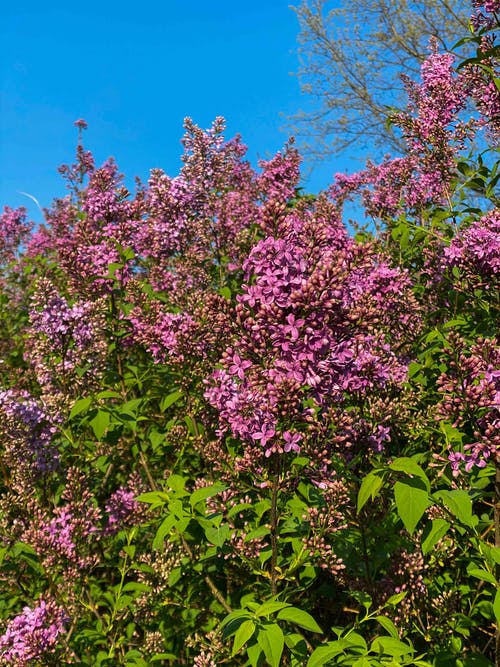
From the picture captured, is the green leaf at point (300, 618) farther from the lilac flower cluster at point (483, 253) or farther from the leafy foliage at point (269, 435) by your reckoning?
the lilac flower cluster at point (483, 253)

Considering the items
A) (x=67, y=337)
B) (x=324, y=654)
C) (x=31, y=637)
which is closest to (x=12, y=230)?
(x=67, y=337)

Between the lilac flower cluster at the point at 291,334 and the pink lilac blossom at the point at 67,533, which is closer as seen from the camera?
the lilac flower cluster at the point at 291,334

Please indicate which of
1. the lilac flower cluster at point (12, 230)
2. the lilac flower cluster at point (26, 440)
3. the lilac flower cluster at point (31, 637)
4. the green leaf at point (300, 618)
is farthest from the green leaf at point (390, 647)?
the lilac flower cluster at point (12, 230)

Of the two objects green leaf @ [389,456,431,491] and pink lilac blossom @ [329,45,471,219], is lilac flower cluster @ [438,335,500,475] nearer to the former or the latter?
green leaf @ [389,456,431,491]

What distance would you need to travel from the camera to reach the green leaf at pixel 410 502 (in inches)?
84.4

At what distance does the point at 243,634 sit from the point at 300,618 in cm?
23

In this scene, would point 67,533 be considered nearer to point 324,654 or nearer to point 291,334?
point 324,654

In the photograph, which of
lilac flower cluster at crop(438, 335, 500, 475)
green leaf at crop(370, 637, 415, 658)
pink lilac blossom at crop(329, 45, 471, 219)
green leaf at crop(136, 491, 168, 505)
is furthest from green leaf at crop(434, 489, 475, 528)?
pink lilac blossom at crop(329, 45, 471, 219)

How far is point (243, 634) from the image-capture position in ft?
7.16

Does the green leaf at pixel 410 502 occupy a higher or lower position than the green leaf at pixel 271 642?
higher

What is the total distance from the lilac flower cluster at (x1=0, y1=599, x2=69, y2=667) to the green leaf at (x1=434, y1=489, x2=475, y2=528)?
2.57m

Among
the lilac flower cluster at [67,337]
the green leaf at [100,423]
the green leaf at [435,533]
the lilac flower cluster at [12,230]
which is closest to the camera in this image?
the green leaf at [435,533]

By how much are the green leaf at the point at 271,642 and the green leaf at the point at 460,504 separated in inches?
33.0

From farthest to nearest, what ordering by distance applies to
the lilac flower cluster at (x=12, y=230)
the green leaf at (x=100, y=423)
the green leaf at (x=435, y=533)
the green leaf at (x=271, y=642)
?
the lilac flower cluster at (x=12, y=230)
the green leaf at (x=100, y=423)
the green leaf at (x=435, y=533)
the green leaf at (x=271, y=642)
